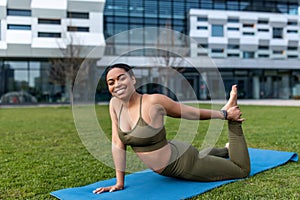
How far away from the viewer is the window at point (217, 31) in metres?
34.3

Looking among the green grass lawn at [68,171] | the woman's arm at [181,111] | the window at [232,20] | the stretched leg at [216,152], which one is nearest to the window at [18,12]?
the green grass lawn at [68,171]

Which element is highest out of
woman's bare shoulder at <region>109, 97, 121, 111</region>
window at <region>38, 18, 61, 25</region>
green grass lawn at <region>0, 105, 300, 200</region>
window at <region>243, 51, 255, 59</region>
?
window at <region>38, 18, 61, 25</region>

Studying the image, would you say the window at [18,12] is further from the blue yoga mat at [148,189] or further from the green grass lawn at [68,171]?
the blue yoga mat at [148,189]

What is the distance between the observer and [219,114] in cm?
371

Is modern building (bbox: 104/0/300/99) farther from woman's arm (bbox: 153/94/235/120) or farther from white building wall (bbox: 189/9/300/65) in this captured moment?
woman's arm (bbox: 153/94/235/120)

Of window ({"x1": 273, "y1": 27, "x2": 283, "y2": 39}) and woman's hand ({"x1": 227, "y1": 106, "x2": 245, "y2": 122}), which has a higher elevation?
window ({"x1": 273, "y1": 27, "x2": 283, "y2": 39})

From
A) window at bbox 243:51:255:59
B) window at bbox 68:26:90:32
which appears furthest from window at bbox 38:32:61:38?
window at bbox 243:51:255:59

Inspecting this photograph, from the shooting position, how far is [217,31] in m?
34.5

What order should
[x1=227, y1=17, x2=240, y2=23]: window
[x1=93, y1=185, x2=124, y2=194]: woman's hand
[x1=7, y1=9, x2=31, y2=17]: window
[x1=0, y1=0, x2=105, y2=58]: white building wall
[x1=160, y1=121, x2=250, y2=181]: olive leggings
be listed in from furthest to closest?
[x1=227, y1=17, x2=240, y2=23]: window < [x1=0, y1=0, x2=105, y2=58]: white building wall < [x1=7, y1=9, x2=31, y2=17]: window < [x1=160, y1=121, x2=250, y2=181]: olive leggings < [x1=93, y1=185, x2=124, y2=194]: woman's hand

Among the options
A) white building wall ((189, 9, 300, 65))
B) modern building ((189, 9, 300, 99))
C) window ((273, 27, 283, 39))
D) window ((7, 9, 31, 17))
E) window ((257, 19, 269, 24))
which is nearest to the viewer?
window ((7, 9, 31, 17))

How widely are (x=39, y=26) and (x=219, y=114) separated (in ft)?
82.3

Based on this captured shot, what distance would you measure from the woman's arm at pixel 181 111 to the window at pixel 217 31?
31.9 m

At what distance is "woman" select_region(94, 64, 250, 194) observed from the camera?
130 inches

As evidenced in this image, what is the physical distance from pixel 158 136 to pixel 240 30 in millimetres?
34121
